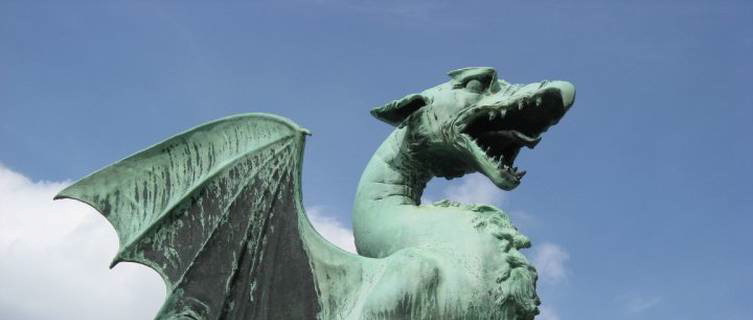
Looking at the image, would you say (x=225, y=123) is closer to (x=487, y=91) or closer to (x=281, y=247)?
(x=281, y=247)

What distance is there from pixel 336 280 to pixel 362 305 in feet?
0.94

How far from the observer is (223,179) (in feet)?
17.5

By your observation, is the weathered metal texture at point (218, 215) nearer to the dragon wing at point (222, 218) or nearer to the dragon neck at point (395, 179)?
the dragon wing at point (222, 218)

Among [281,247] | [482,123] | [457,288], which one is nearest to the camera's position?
[457,288]

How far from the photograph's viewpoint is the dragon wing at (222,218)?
5.02 metres

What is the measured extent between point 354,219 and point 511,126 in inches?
39.4

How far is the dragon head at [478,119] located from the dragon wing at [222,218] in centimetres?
68

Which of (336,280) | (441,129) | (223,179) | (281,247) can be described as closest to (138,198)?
(223,179)

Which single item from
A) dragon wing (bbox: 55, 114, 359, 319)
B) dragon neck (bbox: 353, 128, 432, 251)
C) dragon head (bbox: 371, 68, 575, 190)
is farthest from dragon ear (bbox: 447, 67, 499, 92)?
dragon wing (bbox: 55, 114, 359, 319)

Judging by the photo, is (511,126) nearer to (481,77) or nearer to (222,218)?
(481,77)

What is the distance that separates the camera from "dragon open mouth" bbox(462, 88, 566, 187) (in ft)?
17.6

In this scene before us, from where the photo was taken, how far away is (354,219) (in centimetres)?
560

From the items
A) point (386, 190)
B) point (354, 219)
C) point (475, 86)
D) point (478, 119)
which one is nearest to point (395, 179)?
point (386, 190)

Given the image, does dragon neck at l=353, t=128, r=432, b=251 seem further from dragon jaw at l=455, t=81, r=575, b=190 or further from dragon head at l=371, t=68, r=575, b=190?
dragon jaw at l=455, t=81, r=575, b=190
